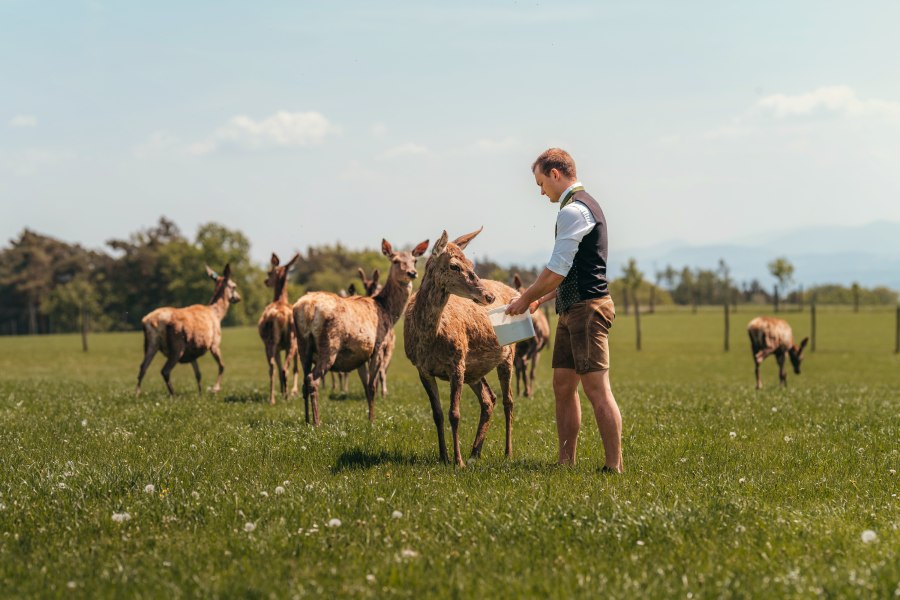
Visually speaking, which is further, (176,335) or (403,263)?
(176,335)

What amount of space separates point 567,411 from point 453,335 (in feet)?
4.97

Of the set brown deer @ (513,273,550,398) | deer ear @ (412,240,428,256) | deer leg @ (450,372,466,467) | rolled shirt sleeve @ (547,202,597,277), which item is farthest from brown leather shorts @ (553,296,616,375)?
brown deer @ (513,273,550,398)

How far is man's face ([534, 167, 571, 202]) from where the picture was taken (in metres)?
8.50

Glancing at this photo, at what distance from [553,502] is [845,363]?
45.0m

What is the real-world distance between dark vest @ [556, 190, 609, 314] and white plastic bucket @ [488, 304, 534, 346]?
1.53 ft

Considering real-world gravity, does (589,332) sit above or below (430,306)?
below

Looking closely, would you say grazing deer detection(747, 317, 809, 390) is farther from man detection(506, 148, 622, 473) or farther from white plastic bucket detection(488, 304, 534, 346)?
white plastic bucket detection(488, 304, 534, 346)

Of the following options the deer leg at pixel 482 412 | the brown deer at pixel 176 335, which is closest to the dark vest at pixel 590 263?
the deer leg at pixel 482 412

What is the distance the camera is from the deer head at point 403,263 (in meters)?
13.8

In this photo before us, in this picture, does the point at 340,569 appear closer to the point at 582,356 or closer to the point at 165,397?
the point at 582,356

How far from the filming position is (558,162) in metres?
8.50

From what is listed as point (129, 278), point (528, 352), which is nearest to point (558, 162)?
point (528, 352)

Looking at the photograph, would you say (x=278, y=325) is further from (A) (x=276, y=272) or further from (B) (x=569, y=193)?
(B) (x=569, y=193)

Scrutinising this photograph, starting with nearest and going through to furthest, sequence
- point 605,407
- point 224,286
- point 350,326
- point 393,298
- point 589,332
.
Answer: point 589,332, point 605,407, point 350,326, point 393,298, point 224,286
